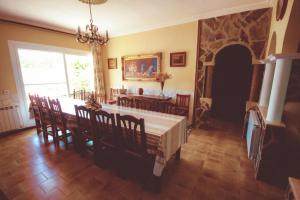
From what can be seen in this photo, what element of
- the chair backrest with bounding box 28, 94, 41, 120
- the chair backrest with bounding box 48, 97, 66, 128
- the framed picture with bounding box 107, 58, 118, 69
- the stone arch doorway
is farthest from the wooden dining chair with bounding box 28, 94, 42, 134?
the stone arch doorway

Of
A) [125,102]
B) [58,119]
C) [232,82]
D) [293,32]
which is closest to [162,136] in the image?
[125,102]

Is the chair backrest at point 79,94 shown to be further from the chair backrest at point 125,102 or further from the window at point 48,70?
the chair backrest at point 125,102

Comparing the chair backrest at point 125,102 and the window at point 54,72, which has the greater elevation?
the window at point 54,72

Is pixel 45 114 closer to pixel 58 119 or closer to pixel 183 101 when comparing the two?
pixel 58 119

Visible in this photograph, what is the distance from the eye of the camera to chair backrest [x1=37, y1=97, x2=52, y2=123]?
2732mm

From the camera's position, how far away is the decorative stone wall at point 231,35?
2832 millimetres

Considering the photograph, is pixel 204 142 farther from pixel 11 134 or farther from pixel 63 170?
pixel 11 134

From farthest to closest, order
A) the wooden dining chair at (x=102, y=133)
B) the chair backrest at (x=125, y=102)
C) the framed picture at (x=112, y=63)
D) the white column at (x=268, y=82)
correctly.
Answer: the framed picture at (x=112, y=63), the chair backrest at (x=125, y=102), the white column at (x=268, y=82), the wooden dining chair at (x=102, y=133)

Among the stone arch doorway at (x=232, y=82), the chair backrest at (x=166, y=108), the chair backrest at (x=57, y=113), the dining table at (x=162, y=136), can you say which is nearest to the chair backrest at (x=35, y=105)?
the chair backrest at (x=57, y=113)

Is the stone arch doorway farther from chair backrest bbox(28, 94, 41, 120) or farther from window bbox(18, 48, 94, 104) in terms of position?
chair backrest bbox(28, 94, 41, 120)

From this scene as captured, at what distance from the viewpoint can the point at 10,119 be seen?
3371 mm

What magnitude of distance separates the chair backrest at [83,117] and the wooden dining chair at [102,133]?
15 cm

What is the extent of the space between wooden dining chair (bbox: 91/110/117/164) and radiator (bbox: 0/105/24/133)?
8.88ft

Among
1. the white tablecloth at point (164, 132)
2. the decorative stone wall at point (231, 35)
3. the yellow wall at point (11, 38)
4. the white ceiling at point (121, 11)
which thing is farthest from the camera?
the yellow wall at point (11, 38)
